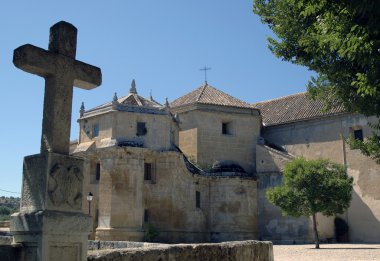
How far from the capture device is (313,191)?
21.1 meters

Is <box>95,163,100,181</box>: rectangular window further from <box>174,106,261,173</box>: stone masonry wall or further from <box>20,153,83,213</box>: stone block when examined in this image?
<box>20,153,83,213</box>: stone block

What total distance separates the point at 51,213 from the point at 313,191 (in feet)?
60.9

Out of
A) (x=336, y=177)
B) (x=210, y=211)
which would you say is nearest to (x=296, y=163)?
(x=336, y=177)

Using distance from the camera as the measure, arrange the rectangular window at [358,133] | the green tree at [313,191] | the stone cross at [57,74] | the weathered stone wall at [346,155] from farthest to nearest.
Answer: the rectangular window at [358,133], the weathered stone wall at [346,155], the green tree at [313,191], the stone cross at [57,74]

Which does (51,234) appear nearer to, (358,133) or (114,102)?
(114,102)

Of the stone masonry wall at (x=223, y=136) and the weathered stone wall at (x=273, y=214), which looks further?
the stone masonry wall at (x=223, y=136)

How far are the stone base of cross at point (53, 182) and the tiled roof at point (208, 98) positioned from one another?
2505 centimetres

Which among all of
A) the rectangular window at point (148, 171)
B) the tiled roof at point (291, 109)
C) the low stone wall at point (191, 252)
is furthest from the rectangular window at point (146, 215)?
the tiled roof at point (291, 109)

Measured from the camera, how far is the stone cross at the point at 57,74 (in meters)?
4.48

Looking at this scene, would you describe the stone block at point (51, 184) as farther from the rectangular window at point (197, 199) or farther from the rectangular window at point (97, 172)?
the rectangular window at point (197, 199)

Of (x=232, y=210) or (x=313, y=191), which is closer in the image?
(x=313, y=191)

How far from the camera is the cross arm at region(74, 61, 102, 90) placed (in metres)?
4.92

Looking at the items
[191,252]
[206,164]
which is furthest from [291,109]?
[191,252]

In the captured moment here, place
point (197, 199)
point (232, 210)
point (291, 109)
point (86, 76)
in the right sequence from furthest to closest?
point (291, 109)
point (232, 210)
point (197, 199)
point (86, 76)
